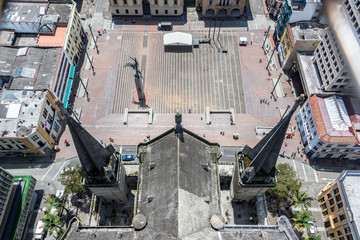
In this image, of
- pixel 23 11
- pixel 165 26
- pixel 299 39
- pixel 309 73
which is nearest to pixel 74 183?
pixel 23 11

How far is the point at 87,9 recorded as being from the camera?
129 metres

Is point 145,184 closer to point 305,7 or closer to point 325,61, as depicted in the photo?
point 325,61

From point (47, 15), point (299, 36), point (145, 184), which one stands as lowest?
point (145, 184)

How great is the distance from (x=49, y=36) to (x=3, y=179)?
209 feet

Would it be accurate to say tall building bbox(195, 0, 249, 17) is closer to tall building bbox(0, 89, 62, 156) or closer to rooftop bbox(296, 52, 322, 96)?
rooftop bbox(296, 52, 322, 96)

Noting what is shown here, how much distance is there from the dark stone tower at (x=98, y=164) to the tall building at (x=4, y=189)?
24.7 meters

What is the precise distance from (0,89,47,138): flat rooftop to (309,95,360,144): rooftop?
9014 centimetres

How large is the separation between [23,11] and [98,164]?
9304 cm

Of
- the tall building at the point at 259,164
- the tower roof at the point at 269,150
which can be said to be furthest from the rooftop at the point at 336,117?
the tower roof at the point at 269,150

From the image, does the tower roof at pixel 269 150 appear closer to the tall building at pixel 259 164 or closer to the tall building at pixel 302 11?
the tall building at pixel 259 164

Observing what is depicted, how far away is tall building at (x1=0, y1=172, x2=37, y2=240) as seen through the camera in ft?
224

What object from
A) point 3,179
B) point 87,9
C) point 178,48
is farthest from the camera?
point 87,9

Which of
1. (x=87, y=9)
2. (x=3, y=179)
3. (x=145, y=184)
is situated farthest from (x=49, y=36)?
(x=145, y=184)

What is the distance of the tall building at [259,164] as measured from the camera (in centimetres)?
4519
